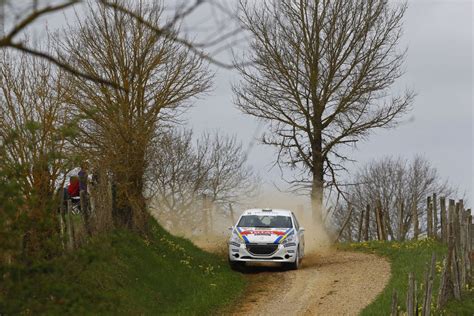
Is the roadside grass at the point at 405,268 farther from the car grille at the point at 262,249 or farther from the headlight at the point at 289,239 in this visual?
the car grille at the point at 262,249

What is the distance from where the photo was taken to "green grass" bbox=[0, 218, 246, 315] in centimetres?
657

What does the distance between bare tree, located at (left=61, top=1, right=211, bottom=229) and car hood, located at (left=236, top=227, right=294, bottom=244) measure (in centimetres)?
290

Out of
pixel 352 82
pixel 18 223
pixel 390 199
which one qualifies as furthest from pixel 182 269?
pixel 390 199

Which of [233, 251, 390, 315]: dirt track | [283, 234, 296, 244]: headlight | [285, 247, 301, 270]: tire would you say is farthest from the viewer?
[285, 247, 301, 270]: tire

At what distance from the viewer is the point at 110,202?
18344 millimetres

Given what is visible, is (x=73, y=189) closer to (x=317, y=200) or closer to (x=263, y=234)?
(x=263, y=234)

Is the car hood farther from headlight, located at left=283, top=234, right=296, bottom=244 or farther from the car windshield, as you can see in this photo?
the car windshield

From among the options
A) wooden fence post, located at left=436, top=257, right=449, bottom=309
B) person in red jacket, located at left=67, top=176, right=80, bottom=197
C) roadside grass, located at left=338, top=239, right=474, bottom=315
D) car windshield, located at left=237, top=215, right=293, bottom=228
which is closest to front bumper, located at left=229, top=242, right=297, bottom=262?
car windshield, located at left=237, top=215, right=293, bottom=228

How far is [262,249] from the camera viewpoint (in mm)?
20844

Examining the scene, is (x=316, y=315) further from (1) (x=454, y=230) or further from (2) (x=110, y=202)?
(2) (x=110, y=202)

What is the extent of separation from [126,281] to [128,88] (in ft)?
15.2

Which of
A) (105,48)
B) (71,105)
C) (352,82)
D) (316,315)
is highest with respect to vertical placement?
(352,82)

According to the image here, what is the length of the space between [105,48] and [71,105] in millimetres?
2771

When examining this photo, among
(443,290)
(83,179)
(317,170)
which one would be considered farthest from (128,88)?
(317,170)
